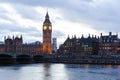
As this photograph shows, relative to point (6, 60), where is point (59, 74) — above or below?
below

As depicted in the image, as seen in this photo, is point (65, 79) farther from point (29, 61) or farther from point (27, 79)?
point (29, 61)

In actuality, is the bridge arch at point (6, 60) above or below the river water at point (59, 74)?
above

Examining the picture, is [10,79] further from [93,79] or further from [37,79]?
[93,79]

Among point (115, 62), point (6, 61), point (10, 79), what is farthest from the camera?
point (6, 61)

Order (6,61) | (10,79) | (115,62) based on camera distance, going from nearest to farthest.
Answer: (10,79), (115,62), (6,61)

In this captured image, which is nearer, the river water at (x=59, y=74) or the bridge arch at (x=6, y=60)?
the river water at (x=59, y=74)

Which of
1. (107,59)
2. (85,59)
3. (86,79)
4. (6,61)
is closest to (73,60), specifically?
(85,59)

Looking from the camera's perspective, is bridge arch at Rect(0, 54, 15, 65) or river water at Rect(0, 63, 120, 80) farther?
bridge arch at Rect(0, 54, 15, 65)

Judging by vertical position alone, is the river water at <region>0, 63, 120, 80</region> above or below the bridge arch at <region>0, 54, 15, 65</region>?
below

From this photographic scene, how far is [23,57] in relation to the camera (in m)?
199

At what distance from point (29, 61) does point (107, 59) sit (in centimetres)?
4596

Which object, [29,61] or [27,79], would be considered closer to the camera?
[27,79]

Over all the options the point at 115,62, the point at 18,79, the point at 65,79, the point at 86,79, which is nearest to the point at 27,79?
the point at 18,79

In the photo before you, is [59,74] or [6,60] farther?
[6,60]
